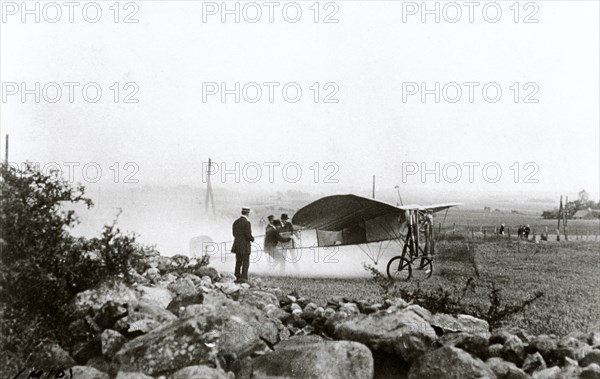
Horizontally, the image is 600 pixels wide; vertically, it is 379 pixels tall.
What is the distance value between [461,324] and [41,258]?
287 inches

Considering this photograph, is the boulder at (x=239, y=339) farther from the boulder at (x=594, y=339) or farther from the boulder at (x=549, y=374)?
the boulder at (x=594, y=339)

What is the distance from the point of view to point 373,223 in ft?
60.6

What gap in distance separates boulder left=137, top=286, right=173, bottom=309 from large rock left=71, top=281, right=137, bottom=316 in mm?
280

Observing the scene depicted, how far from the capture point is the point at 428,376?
741cm

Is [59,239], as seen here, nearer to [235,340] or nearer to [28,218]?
[28,218]

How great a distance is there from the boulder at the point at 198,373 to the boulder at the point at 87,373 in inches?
40.6

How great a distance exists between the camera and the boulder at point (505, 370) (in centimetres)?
730

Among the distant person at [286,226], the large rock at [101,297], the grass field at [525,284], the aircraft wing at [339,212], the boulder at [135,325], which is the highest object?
the aircraft wing at [339,212]

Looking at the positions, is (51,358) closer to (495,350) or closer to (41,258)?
(41,258)

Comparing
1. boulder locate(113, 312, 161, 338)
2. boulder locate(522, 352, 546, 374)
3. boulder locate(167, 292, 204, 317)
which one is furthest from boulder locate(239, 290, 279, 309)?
boulder locate(522, 352, 546, 374)

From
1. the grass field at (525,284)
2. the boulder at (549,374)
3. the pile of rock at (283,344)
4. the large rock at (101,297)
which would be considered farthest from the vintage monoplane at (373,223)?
the boulder at (549,374)

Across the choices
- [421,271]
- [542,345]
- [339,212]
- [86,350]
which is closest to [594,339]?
[542,345]

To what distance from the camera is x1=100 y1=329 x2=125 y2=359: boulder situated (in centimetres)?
784

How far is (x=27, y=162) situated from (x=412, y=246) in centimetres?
1113
